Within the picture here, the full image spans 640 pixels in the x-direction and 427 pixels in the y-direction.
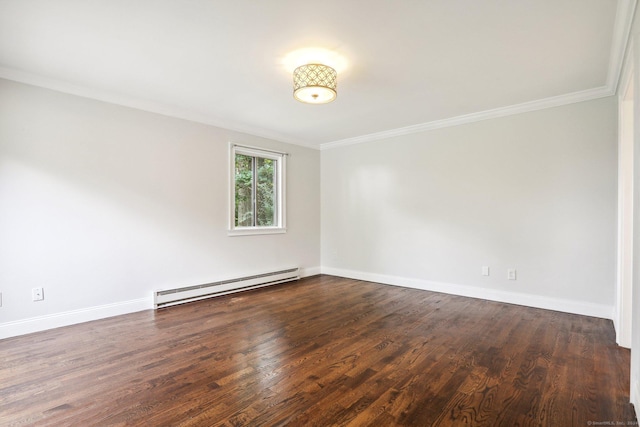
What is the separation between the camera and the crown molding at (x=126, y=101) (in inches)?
113

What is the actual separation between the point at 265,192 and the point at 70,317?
2.86 metres

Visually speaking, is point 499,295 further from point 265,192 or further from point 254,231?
point 265,192

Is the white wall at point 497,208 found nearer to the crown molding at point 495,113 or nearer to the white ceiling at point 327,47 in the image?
the crown molding at point 495,113

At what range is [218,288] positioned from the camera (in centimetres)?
425

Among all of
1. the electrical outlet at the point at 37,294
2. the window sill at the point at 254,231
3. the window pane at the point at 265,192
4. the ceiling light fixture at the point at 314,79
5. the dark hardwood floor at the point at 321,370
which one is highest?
the ceiling light fixture at the point at 314,79

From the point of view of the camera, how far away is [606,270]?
324cm

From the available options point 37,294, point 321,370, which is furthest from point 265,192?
point 321,370

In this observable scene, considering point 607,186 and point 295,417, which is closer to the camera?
point 295,417

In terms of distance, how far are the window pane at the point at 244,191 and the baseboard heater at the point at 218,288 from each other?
33.2 inches

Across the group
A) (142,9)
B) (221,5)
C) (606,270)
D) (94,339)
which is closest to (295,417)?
(94,339)

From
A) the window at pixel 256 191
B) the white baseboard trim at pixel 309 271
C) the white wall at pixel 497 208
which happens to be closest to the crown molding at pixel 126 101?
the window at pixel 256 191

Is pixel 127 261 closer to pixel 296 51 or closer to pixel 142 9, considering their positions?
pixel 142 9

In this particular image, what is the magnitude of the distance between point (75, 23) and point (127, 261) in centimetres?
236

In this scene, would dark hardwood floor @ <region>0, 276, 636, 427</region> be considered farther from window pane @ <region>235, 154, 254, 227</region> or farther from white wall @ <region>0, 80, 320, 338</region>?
window pane @ <region>235, 154, 254, 227</region>
